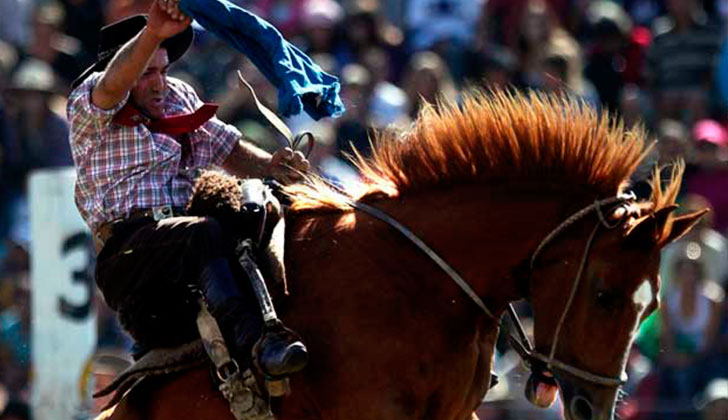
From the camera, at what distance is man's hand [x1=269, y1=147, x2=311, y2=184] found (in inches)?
261

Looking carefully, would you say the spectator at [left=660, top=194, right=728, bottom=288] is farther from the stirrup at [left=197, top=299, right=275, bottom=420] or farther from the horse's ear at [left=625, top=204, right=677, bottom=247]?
the stirrup at [left=197, top=299, right=275, bottom=420]

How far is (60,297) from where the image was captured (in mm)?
9242

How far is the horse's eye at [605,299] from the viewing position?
227 inches

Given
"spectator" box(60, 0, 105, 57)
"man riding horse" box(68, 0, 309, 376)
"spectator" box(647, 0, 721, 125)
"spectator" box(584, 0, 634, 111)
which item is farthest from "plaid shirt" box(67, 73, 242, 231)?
"spectator" box(60, 0, 105, 57)

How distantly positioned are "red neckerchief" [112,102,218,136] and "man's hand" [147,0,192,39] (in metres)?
0.47

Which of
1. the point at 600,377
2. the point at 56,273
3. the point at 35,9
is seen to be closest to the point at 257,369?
the point at 600,377

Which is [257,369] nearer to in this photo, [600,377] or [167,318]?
[167,318]

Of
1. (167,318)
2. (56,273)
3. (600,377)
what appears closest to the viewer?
(600,377)

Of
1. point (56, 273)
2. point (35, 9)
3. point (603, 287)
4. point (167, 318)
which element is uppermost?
point (603, 287)

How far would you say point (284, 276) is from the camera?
19.9 ft

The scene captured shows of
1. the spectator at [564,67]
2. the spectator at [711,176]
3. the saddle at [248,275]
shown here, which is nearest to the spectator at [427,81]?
the spectator at [564,67]

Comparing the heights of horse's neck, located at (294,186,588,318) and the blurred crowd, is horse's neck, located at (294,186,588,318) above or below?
above

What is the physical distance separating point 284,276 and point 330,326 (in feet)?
0.76

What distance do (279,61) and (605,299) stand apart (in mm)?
1477
